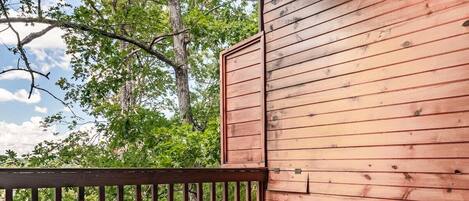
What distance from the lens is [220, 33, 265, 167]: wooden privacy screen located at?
397 cm

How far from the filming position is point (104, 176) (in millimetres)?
2686

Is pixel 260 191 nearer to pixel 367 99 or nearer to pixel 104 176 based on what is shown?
pixel 367 99

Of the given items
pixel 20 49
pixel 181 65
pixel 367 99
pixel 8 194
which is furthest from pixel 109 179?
pixel 181 65

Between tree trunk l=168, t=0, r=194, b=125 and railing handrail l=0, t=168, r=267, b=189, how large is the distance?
4.88m

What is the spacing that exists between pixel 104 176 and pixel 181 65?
19.2 feet

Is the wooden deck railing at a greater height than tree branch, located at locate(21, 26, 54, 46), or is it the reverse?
tree branch, located at locate(21, 26, 54, 46)

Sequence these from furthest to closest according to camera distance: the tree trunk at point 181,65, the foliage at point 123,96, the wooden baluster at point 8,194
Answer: the tree trunk at point 181,65, the foliage at point 123,96, the wooden baluster at point 8,194

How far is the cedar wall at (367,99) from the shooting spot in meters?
2.46

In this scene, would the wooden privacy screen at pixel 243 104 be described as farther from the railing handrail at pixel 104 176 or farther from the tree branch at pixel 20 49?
the tree branch at pixel 20 49

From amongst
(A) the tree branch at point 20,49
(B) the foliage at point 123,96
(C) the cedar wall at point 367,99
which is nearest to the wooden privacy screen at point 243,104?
(C) the cedar wall at point 367,99

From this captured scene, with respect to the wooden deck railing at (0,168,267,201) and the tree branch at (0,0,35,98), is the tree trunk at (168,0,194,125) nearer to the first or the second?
the tree branch at (0,0,35,98)

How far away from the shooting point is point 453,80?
2432 mm

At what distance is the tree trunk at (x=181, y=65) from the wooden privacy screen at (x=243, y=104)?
13.1 ft

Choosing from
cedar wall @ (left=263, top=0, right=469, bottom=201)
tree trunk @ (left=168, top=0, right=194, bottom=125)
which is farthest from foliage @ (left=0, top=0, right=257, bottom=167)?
cedar wall @ (left=263, top=0, right=469, bottom=201)
